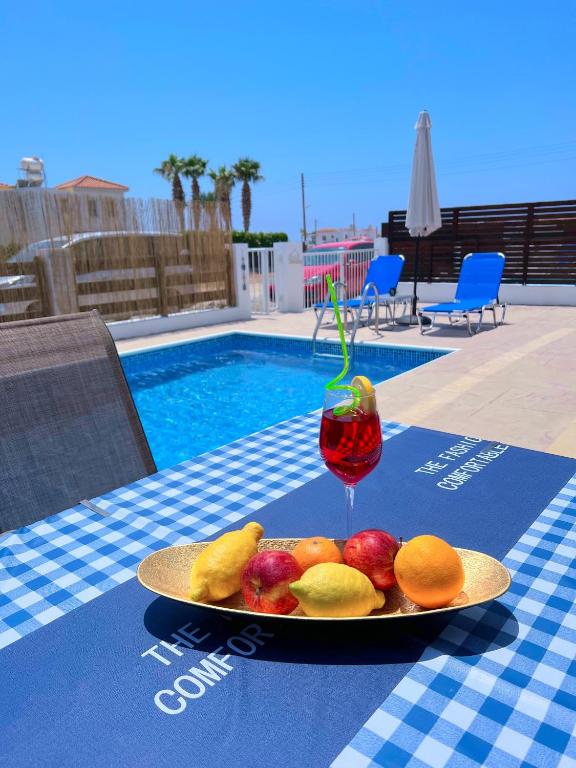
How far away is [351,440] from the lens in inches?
36.3

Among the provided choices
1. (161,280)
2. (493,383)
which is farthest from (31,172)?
(493,383)

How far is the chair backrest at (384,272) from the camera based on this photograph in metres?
8.73

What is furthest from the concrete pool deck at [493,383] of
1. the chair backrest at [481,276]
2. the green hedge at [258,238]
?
the green hedge at [258,238]

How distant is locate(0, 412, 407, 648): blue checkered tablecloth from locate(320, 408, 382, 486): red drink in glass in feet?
1.39

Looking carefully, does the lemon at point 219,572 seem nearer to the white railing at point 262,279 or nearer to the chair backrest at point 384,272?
the chair backrest at point 384,272

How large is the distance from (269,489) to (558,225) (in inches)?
451

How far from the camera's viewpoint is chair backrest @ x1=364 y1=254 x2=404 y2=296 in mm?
8734

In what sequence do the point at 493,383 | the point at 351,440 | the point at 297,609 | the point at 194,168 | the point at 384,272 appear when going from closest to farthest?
1. the point at 297,609
2. the point at 351,440
3. the point at 493,383
4. the point at 384,272
5. the point at 194,168

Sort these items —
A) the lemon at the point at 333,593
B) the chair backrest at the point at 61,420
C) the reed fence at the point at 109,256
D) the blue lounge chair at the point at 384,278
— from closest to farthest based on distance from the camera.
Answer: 1. the lemon at the point at 333,593
2. the chair backrest at the point at 61,420
3. the reed fence at the point at 109,256
4. the blue lounge chair at the point at 384,278

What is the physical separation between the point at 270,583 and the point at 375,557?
17 cm

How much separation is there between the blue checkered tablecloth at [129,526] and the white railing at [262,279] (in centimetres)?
919

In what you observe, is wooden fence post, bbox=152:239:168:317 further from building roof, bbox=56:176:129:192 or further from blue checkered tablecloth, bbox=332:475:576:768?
building roof, bbox=56:176:129:192

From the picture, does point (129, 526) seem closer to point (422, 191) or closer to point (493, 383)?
point (493, 383)

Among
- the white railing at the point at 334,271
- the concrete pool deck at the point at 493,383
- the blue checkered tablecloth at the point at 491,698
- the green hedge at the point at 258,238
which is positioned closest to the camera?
the blue checkered tablecloth at the point at 491,698
